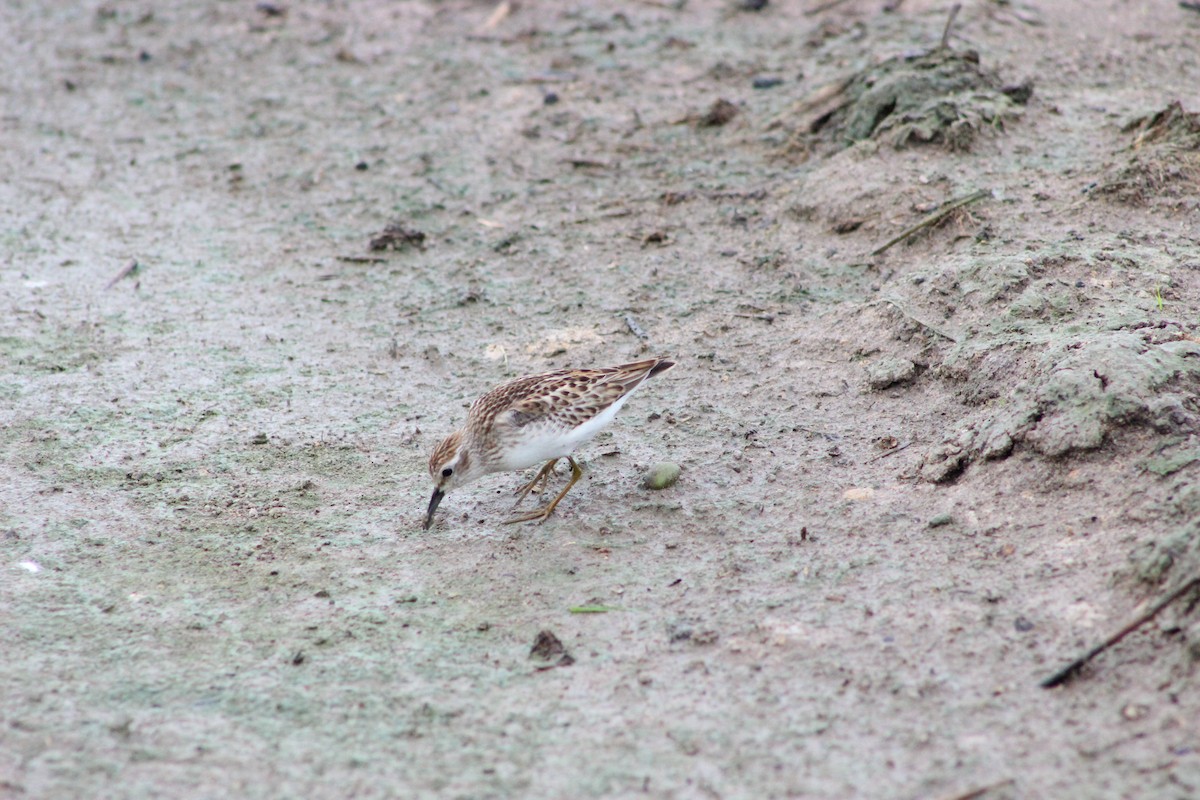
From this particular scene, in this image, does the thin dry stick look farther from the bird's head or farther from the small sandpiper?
the bird's head

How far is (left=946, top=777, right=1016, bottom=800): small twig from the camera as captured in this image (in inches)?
146

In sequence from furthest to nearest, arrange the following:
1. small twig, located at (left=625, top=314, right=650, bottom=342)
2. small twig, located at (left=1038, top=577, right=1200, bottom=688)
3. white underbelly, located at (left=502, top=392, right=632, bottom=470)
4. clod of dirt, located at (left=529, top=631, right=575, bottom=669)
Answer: small twig, located at (left=625, top=314, right=650, bottom=342) < white underbelly, located at (left=502, top=392, right=632, bottom=470) < clod of dirt, located at (left=529, top=631, right=575, bottom=669) < small twig, located at (left=1038, top=577, right=1200, bottom=688)

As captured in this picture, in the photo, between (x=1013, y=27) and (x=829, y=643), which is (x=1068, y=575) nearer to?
(x=829, y=643)

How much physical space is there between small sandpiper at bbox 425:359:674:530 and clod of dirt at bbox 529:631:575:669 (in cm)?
120

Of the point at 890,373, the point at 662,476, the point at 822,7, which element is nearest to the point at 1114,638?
the point at 662,476

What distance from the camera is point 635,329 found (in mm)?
7367

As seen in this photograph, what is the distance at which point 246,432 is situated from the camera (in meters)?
6.71

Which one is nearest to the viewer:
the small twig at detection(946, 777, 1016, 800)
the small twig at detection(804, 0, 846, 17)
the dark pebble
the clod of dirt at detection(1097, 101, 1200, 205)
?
the small twig at detection(946, 777, 1016, 800)

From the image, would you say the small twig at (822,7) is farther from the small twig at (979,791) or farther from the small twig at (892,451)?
the small twig at (979,791)

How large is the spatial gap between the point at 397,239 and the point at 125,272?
6.36 feet

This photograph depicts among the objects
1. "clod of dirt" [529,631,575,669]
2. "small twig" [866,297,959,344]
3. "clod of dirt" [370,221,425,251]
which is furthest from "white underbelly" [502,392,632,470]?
"clod of dirt" [370,221,425,251]

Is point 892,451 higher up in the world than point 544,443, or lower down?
lower down

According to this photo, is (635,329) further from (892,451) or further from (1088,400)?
(1088,400)

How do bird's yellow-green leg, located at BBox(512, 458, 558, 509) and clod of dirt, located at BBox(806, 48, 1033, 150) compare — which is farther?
clod of dirt, located at BBox(806, 48, 1033, 150)
